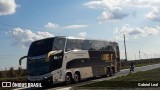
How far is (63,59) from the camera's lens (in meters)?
29.2

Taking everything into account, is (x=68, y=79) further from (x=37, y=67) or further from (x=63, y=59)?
(x=37, y=67)

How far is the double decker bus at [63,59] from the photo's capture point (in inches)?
1113

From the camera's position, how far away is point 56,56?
94.0 ft

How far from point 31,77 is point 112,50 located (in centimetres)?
1274

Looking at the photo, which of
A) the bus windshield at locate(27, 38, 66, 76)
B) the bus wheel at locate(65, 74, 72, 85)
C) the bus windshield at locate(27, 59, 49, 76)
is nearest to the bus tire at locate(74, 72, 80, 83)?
the bus wheel at locate(65, 74, 72, 85)

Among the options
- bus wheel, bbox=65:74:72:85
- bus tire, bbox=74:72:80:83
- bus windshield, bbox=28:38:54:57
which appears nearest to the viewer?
bus windshield, bbox=28:38:54:57

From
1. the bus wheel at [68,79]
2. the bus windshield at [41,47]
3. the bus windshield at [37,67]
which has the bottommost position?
the bus wheel at [68,79]

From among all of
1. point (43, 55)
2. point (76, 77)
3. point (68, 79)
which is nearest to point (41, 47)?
point (43, 55)

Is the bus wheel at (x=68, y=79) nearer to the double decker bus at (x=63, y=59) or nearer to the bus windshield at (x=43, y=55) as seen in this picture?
the double decker bus at (x=63, y=59)

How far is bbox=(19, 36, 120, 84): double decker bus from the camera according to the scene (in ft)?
92.7

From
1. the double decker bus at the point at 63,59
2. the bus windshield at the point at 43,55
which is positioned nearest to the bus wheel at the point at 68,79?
the double decker bus at the point at 63,59

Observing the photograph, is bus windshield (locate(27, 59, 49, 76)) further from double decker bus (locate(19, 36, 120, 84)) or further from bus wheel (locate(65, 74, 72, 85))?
bus wheel (locate(65, 74, 72, 85))

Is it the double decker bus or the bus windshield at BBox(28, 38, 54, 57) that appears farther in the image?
the bus windshield at BBox(28, 38, 54, 57)

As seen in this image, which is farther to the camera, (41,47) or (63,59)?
(63,59)
